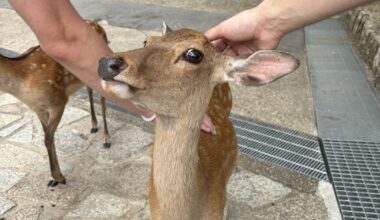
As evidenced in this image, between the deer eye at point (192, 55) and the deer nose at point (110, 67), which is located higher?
the deer nose at point (110, 67)

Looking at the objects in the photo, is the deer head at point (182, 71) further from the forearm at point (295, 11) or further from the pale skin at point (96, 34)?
the forearm at point (295, 11)

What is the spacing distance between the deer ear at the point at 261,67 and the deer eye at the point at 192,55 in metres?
0.17

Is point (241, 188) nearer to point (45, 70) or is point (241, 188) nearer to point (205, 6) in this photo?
point (45, 70)

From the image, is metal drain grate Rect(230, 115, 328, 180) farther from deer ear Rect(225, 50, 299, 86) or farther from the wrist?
deer ear Rect(225, 50, 299, 86)

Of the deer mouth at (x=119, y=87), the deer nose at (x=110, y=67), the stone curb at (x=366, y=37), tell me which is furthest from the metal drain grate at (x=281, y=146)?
the deer nose at (x=110, y=67)

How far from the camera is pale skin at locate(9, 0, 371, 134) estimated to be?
2250 mm

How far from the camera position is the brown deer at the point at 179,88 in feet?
6.00

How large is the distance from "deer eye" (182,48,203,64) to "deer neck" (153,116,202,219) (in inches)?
10.0

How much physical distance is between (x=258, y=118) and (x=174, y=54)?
263 cm

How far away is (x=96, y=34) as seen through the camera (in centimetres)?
247

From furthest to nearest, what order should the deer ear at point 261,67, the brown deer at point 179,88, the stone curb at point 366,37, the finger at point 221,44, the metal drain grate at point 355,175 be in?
the stone curb at point 366,37 < the metal drain grate at point 355,175 < the finger at point 221,44 < the deer ear at point 261,67 < the brown deer at point 179,88

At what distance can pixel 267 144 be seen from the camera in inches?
159

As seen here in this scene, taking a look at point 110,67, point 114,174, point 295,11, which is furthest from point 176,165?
point 114,174

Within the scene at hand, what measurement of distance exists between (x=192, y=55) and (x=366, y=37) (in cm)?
416
